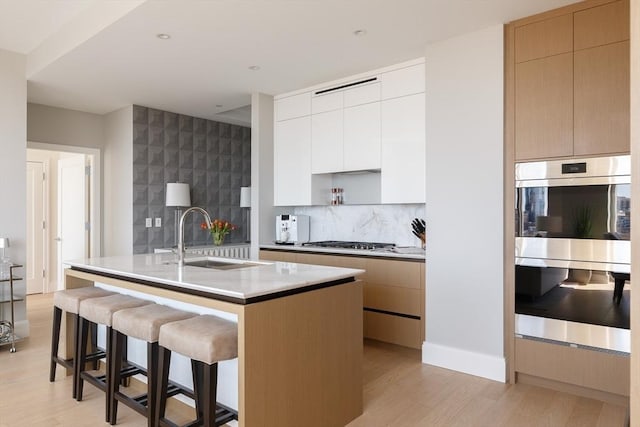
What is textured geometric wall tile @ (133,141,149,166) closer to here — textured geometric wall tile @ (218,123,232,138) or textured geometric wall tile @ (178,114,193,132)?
textured geometric wall tile @ (178,114,193,132)

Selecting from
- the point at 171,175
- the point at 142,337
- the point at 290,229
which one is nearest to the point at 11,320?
the point at 171,175

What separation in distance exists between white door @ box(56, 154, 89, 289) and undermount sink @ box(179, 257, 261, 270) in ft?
11.4

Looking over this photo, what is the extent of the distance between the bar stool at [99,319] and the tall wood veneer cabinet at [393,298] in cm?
179

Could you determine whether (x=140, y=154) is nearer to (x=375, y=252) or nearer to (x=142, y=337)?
(x=375, y=252)

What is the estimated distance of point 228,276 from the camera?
2.27 meters

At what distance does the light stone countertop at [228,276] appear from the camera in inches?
77.0

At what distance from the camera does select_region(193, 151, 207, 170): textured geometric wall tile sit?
5.75 meters

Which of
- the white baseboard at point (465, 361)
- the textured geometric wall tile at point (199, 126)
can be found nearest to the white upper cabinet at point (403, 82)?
the white baseboard at point (465, 361)

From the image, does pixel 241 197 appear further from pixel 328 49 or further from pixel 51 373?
pixel 51 373

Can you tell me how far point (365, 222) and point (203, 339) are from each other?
2833 millimetres

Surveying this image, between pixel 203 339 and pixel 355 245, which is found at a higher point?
pixel 355 245

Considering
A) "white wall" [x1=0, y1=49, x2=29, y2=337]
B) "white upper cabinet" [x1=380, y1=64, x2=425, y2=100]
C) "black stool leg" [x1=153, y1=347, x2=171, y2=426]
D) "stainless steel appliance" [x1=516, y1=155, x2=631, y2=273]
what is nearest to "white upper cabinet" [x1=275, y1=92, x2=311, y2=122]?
"white upper cabinet" [x1=380, y1=64, x2=425, y2=100]

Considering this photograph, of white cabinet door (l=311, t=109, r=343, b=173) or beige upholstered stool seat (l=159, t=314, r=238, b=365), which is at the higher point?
white cabinet door (l=311, t=109, r=343, b=173)

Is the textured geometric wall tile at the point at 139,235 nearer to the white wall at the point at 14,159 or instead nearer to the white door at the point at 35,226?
the white wall at the point at 14,159
